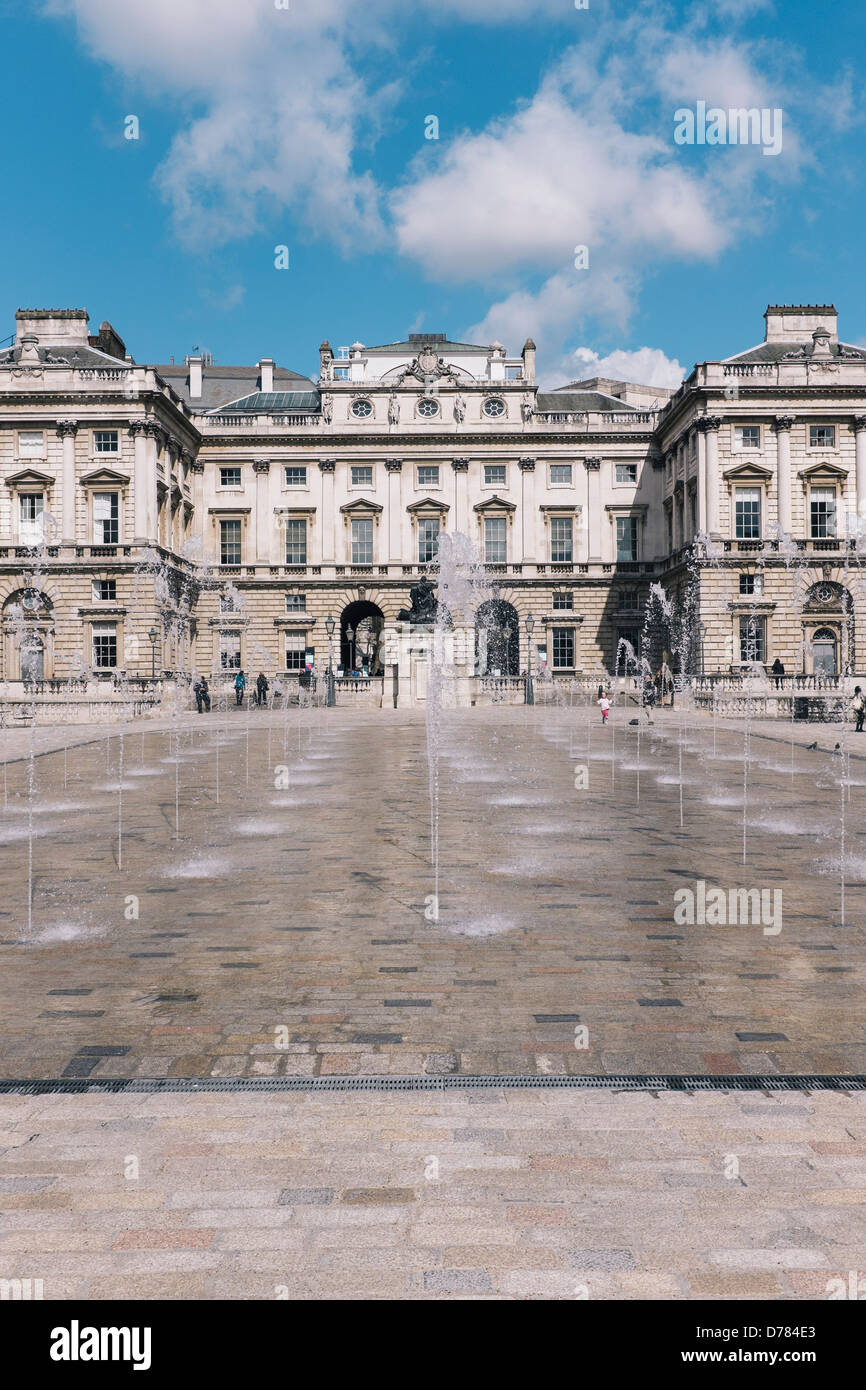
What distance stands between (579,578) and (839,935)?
54327mm

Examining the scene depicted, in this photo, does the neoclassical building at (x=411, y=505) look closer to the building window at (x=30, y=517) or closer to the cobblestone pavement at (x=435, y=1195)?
the building window at (x=30, y=517)

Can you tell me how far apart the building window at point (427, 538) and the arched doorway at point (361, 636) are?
413cm

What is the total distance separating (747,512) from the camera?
164ft

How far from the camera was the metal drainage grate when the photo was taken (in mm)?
4820

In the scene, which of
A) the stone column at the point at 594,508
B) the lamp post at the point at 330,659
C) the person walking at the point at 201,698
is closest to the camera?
the person walking at the point at 201,698

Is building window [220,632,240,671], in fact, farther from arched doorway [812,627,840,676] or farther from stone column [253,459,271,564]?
arched doorway [812,627,840,676]

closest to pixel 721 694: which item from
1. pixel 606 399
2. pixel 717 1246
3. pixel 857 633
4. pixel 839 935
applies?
pixel 857 633

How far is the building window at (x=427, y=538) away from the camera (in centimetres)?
6153

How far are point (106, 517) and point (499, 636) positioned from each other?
2305 centimetres

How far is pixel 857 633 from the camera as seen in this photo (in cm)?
4922

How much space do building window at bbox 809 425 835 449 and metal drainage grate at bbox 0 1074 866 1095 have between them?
1955 inches

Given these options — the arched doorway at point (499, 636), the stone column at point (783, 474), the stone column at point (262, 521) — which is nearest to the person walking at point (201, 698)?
the stone column at point (262, 521)

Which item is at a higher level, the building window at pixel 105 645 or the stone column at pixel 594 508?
the stone column at pixel 594 508
